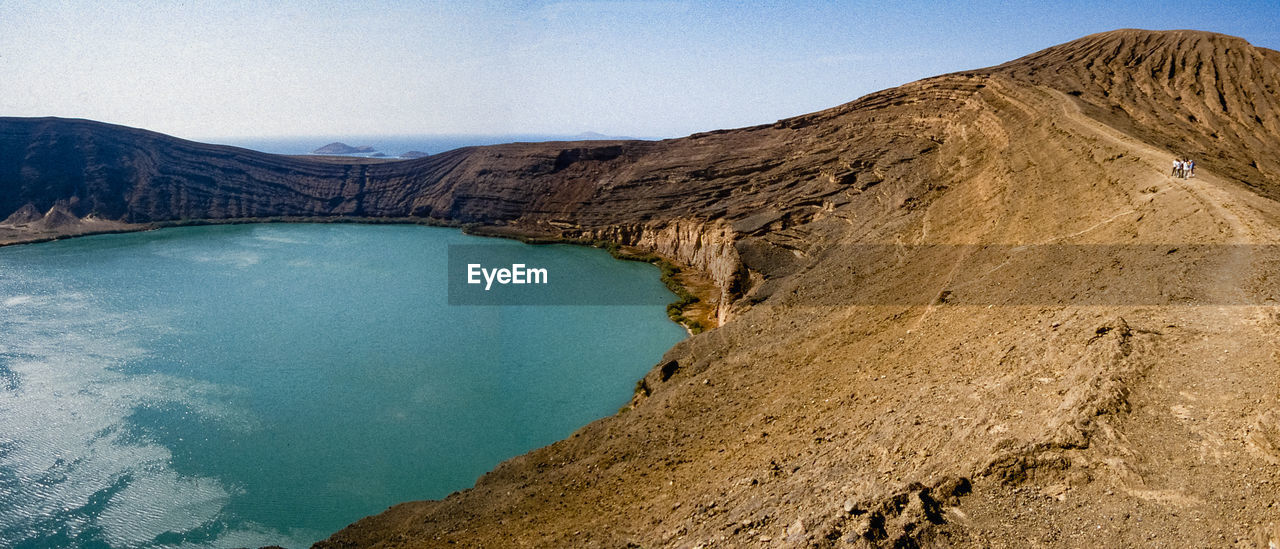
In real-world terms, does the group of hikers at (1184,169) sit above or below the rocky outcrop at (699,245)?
above

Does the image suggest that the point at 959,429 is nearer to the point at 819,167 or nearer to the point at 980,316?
the point at 980,316

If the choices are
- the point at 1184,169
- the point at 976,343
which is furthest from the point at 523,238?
the point at 1184,169
